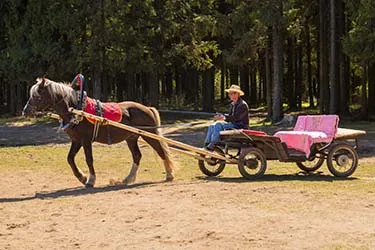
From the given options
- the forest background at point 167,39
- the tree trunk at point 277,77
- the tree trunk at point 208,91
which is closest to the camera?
the tree trunk at point 277,77

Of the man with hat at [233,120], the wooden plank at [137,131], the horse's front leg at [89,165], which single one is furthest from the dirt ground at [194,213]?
the man with hat at [233,120]

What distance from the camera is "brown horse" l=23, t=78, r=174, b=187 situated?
→ 502 inches

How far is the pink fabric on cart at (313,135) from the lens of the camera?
13.4m

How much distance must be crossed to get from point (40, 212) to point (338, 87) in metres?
24.1

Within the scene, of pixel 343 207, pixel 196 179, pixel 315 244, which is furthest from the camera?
pixel 196 179

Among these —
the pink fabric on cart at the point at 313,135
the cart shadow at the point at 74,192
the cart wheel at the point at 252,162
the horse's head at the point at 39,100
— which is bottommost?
the cart shadow at the point at 74,192

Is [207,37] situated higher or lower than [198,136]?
higher

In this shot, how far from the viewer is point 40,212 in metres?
10.1

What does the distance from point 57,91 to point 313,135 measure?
5301 mm

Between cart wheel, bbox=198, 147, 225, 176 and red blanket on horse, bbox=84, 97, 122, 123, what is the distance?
6.65ft

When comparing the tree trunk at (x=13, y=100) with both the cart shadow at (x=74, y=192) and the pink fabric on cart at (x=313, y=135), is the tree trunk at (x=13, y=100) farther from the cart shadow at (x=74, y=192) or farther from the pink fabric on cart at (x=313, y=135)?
the pink fabric on cart at (x=313, y=135)

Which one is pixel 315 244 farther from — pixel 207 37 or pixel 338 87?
pixel 207 37

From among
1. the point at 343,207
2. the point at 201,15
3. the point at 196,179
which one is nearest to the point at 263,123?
the point at 201,15

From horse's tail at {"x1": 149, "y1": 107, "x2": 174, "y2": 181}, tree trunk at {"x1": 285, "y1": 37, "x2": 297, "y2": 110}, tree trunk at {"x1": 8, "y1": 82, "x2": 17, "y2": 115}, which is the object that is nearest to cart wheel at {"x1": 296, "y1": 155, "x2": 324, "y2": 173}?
horse's tail at {"x1": 149, "y1": 107, "x2": 174, "y2": 181}
